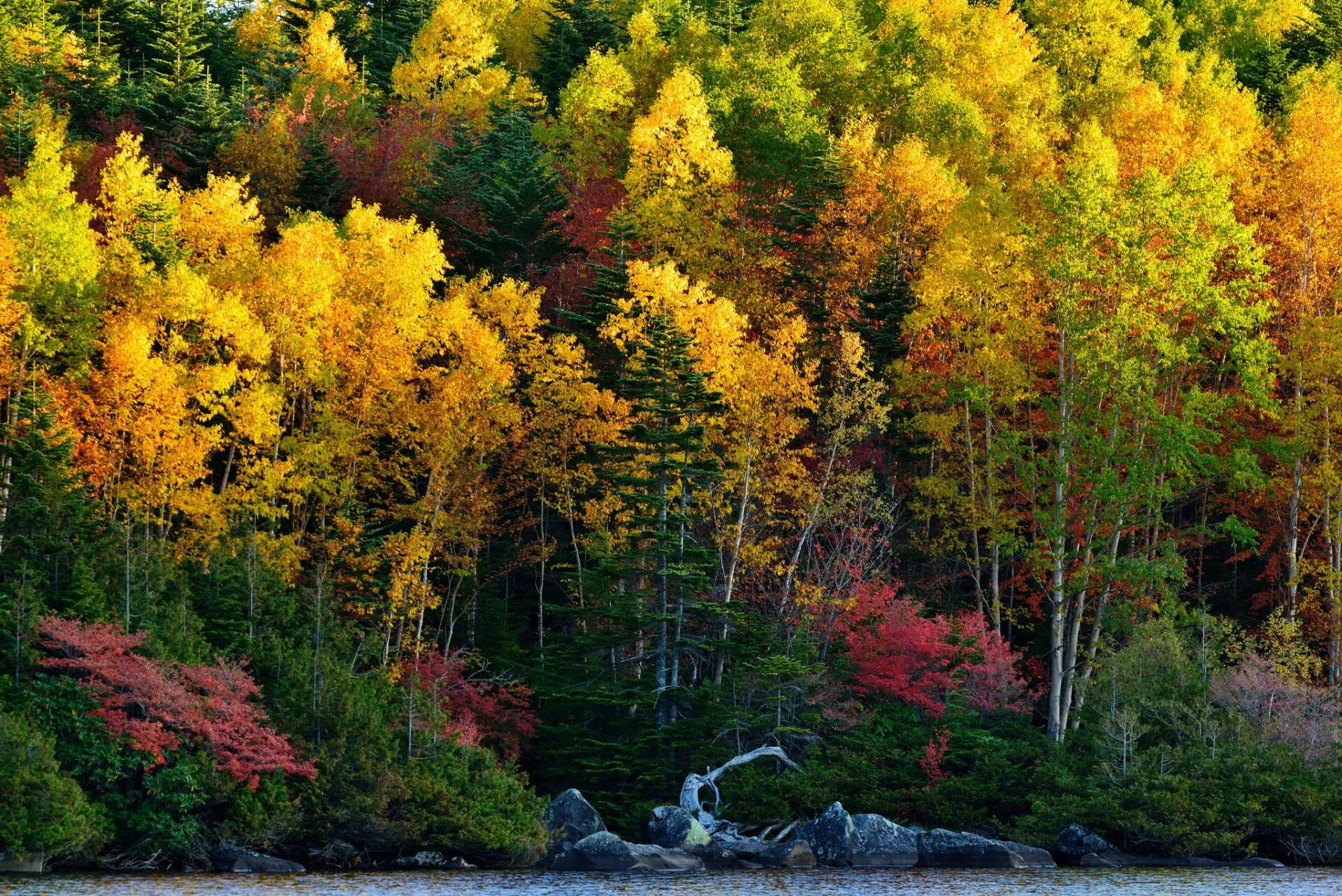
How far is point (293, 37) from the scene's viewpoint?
82.4 m

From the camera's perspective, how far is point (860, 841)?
3569 cm

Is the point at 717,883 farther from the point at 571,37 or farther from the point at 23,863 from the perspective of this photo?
the point at 571,37

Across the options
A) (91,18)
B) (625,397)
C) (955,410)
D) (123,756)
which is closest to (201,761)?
(123,756)

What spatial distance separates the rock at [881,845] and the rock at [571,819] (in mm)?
5993

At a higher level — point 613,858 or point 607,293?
point 607,293

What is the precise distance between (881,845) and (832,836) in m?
1.14

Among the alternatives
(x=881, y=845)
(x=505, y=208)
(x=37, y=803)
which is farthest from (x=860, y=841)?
A: (x=505, y=208)

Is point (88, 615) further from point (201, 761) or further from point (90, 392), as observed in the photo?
point (90, 392)

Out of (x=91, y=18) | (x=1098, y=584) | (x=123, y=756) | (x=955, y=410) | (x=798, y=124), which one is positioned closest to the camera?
(x=123, y=756)

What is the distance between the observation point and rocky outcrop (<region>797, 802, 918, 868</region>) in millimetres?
35562

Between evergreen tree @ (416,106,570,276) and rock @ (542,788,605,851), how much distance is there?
72.9ft

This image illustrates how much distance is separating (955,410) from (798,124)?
1497cm

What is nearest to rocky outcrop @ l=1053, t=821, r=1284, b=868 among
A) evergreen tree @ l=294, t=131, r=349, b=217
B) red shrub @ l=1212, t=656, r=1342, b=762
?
red shrub @ l=1212, t=656, r=1342, b=762

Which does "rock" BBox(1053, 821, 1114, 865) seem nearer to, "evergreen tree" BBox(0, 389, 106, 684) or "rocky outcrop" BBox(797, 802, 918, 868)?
"rocky outcrop" BBox(797, 802, 918, 868)
